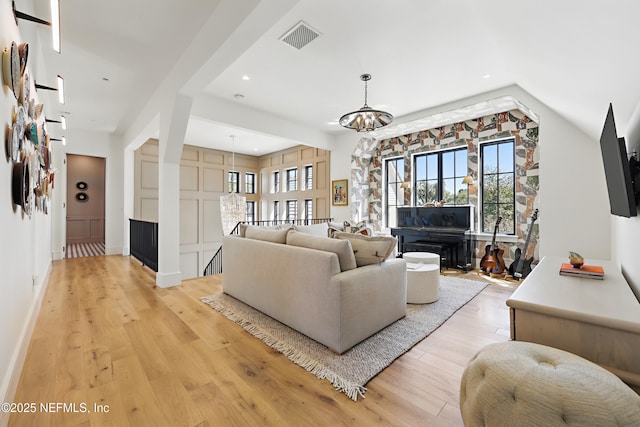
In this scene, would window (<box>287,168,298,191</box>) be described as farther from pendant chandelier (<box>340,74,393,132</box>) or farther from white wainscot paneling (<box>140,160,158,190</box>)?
pendant chandelier (<box>340,74,393,132</box>)

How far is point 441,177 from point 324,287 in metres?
4.47

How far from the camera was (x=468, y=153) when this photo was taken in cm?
520

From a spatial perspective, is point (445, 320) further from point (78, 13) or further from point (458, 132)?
point (78, 13)

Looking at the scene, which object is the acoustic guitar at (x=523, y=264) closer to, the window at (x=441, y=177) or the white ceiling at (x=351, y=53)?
the window at (x=441, y=177)

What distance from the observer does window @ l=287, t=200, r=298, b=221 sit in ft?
26.7

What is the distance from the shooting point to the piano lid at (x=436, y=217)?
16.3ft

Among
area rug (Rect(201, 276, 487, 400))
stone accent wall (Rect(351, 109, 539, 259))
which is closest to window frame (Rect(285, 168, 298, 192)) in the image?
stone accent wall (Rect(351, 109, 539, 259))

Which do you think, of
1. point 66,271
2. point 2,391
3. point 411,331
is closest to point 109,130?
point 66,271

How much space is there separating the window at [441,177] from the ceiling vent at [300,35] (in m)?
3.79

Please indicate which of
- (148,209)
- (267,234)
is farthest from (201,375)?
(148,209)

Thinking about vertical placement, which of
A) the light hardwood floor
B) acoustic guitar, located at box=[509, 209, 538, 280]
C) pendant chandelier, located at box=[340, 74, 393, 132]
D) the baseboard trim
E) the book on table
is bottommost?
the light hardwood floor

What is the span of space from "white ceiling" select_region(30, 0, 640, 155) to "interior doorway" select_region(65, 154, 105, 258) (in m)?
4.64

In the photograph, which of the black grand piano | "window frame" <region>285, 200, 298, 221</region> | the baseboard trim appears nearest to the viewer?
the baseboard trim

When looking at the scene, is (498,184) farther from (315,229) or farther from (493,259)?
(315,229)
